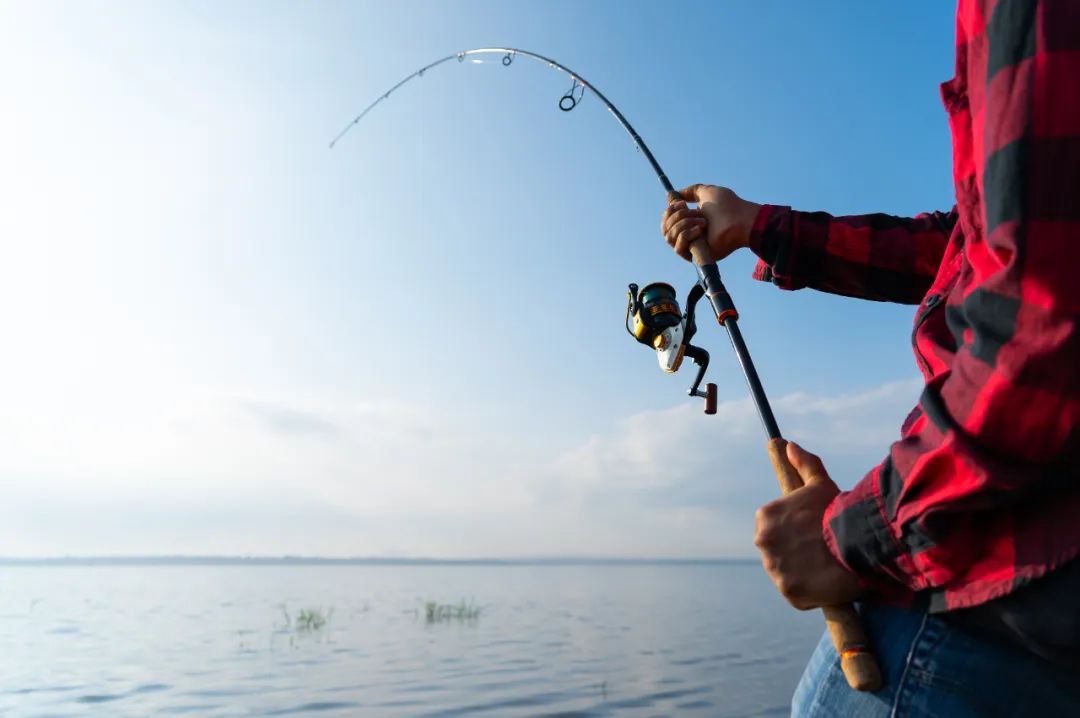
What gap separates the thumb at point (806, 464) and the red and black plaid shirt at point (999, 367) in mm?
244

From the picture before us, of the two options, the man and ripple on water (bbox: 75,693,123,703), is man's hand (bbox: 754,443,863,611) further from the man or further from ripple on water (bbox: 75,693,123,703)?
ripple on water (bbox: 75,693,123,703)

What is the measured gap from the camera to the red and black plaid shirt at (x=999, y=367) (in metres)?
0.97

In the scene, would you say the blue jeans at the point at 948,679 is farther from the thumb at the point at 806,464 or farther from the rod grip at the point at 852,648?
the thumb at the point at 806,464

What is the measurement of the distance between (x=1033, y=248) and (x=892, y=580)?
551 mm

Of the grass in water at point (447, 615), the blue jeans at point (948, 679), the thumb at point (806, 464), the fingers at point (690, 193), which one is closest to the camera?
the blue jeans at point (948, 679)

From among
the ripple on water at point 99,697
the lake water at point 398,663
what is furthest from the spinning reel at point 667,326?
the ripple on water at point 99,697

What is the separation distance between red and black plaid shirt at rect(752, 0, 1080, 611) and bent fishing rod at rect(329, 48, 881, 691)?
12 centimetres

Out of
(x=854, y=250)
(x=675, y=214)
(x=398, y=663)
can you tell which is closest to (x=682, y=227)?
(x=675, y=214)

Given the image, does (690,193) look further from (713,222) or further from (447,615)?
(447,615)

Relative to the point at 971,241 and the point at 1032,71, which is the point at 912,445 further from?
the point at 1032,71

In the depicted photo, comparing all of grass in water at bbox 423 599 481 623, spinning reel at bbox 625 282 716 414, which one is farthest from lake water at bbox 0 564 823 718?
spinning reel at bbox 625 282 716 414

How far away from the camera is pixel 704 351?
2.79 m

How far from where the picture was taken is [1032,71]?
1.00 meters

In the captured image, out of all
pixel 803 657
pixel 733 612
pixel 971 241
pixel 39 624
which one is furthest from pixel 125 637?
pixel 971 241
